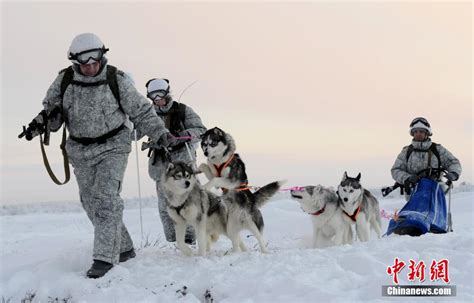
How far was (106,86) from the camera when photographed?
20.5 feet

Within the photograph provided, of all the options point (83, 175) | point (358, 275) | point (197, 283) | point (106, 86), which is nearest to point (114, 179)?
point (83, 175)

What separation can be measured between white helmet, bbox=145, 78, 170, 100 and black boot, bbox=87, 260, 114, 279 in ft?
9.26

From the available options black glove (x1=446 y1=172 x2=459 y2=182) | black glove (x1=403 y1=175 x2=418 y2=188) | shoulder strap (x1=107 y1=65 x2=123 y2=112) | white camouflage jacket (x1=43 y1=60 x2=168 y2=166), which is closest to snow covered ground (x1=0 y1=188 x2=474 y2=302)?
white camouflage jacket (x1=43 y1=60 x2=168 y2=166)

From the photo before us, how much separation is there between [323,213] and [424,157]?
2.37 m

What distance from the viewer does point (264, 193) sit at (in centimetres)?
725

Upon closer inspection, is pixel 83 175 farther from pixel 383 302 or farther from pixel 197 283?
pixel 383 302

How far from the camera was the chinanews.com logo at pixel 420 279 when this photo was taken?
16.4ft

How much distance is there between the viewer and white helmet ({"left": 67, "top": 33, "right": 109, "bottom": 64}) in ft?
20.0

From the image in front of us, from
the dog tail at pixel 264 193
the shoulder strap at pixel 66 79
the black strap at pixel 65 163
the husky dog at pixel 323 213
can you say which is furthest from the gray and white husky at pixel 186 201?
the husky dog at pixel 323 213

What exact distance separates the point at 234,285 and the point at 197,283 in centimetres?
42

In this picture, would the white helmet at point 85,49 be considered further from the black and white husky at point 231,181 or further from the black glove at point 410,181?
the black glove at point 410,181

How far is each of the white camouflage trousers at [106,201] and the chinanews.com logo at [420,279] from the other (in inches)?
113

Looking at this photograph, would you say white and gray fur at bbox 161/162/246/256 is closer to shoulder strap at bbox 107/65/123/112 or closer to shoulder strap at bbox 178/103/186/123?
shoulder strap at bbox 107/65/123/112

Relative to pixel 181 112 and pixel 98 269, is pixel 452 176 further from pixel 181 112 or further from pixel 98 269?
pixel 98 269
